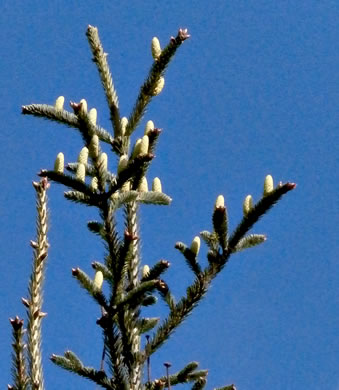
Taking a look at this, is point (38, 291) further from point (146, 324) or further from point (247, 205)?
point (247, 205)

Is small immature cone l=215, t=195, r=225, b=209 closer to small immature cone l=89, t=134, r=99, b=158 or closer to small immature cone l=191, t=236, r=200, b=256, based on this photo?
small immature cone l=191, t=236, r=200, b=256

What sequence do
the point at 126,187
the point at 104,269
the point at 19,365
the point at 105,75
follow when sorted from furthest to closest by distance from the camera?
1. the point at 105,75
2. the point at 126,187
3. the point at 104,269
4. the point at 19,365

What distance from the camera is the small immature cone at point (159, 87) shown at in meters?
5.02

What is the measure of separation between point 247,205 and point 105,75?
1.80m

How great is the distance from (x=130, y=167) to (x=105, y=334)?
0.93 meters

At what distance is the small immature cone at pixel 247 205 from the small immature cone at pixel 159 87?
1.34m

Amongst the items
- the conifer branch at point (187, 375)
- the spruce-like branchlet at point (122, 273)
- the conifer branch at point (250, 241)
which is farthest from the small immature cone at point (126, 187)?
the conifer branch at point (187, 375)

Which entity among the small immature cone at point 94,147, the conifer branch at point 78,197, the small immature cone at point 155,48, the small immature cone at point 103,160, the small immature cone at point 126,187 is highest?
the small immature cone at point 155,48

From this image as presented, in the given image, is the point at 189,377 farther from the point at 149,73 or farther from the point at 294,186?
the point at 149,73

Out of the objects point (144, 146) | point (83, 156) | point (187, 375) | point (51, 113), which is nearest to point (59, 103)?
point (51, 113)

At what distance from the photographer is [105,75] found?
5.26 m

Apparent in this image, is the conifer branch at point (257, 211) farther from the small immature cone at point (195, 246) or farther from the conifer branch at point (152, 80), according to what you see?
the conifer branch at point (152, 80)

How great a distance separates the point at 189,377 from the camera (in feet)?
14.6

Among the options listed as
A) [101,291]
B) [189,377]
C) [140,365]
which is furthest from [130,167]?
[189,377]
